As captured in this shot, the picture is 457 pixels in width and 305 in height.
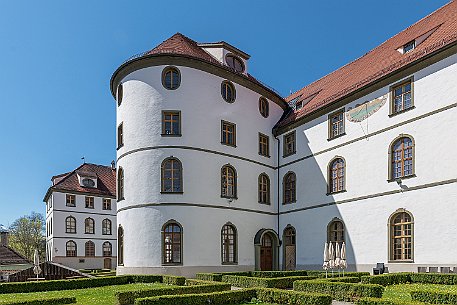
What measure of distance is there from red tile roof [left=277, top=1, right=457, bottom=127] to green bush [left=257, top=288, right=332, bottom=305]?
1395cm

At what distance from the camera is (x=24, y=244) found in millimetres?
74062

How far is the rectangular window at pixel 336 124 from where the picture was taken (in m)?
26.2

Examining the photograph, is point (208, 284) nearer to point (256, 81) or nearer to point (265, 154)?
point (265, 154)

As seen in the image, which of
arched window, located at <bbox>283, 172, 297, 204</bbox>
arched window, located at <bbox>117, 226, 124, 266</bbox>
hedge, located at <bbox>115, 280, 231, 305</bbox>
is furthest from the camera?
arched window, located at <bbox>283, 172, 297, 204</bbox>

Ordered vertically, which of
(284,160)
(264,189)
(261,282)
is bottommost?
(261,282)

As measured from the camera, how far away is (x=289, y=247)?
1183 inches

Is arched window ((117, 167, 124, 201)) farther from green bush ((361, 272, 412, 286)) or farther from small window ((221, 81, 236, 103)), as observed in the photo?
green bush ((361, 272, 412, 286))

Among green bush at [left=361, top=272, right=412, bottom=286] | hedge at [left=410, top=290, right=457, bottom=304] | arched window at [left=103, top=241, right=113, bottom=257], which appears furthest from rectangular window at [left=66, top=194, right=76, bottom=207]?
hedge at [left=410, top=290, right=457, bottom=304]

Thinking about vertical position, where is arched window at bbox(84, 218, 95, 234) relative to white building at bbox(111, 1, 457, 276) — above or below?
below

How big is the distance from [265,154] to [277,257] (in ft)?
25.1

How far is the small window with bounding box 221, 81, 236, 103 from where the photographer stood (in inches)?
1134

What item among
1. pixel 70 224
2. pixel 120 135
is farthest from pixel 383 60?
pixel 70 224

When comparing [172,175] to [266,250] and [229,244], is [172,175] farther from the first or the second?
[266,250]

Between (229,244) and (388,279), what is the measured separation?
456 inches
